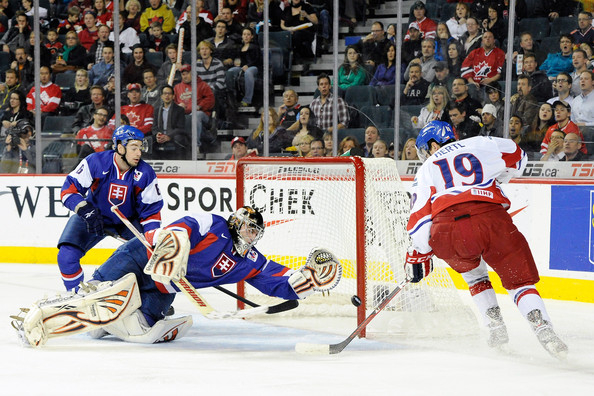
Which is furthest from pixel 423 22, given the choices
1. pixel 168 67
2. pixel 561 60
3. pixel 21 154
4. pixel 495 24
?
pixel 21 154

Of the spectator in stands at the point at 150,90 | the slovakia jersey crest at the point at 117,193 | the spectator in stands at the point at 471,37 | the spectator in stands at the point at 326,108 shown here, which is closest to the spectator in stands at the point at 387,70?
the spectator in stands at the point at 326,108

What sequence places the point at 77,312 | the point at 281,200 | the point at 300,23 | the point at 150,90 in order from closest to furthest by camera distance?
1. the point at 77,312
2. the point at 281,200
3. the point at 300,23
4. the point at 150,90

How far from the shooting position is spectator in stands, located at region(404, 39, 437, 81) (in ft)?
20.5

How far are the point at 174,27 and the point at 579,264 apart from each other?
4052 millimetres

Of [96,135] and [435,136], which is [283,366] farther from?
[96,135]

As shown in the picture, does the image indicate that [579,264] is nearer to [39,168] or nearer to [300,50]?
[300,50]

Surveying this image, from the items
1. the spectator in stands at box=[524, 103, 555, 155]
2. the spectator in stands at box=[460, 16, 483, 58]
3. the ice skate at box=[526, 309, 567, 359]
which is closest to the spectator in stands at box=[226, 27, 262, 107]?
the spectator in stands at box=[460, 16, 483, 58]

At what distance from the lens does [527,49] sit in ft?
19.5

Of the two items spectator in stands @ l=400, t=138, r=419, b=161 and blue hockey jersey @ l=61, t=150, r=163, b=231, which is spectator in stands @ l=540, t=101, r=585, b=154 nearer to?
spectator in stands @ l=400, t=138, r=419, b=161

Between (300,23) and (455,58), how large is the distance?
1.50m

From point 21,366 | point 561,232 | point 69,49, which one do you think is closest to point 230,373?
point 21,366

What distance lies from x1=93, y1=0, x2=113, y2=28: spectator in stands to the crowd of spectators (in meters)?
0.02

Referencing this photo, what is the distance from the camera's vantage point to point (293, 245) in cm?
505

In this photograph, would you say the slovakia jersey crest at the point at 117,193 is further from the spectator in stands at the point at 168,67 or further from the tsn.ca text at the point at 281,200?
the spectator in stands at the point at 168,67
